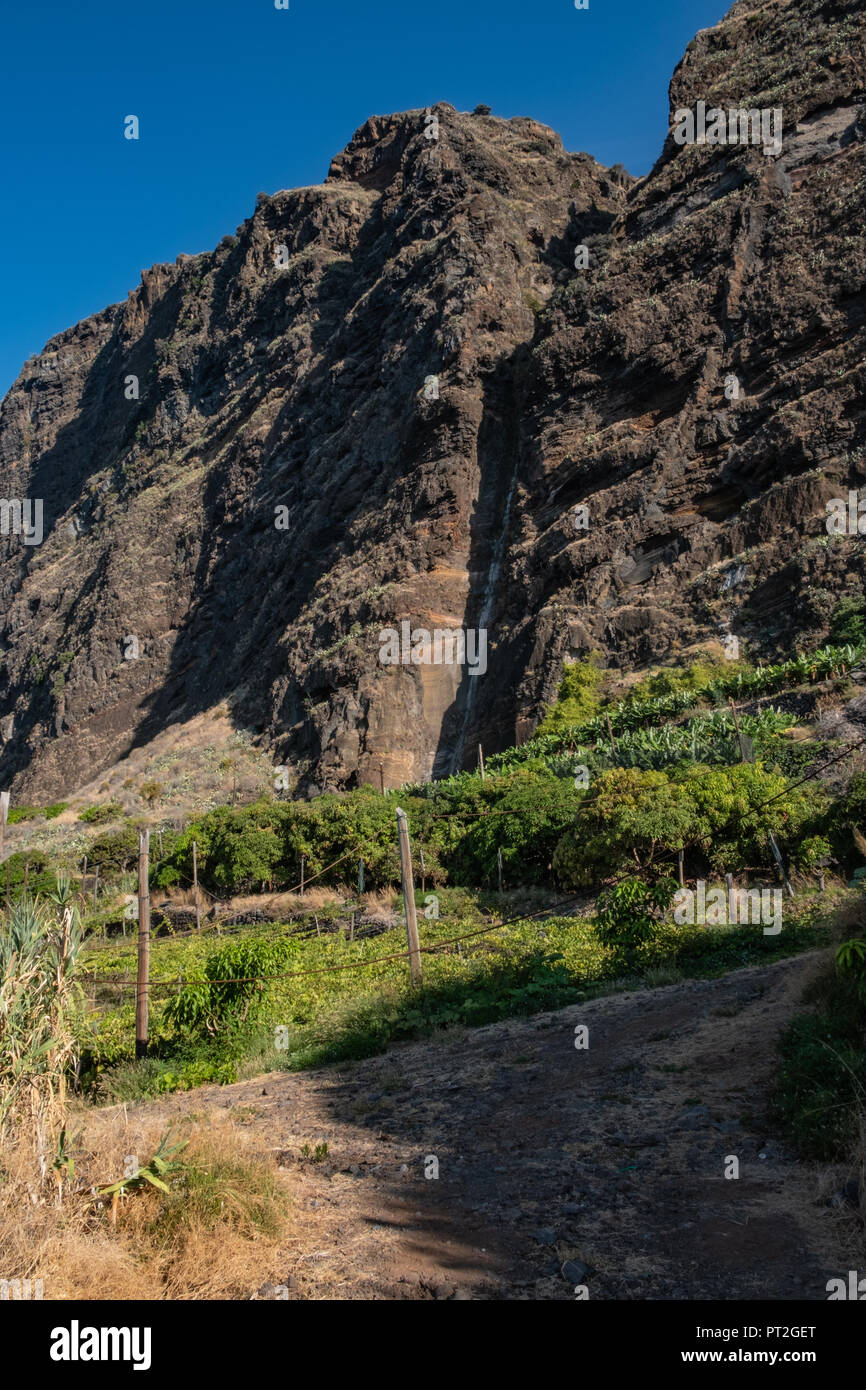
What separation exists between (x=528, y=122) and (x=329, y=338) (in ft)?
74.1

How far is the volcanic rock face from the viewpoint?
31828 millimetres

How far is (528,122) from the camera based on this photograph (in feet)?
214

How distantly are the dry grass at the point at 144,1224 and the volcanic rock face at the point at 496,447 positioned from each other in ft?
79.2

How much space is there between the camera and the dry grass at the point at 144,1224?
191 inches

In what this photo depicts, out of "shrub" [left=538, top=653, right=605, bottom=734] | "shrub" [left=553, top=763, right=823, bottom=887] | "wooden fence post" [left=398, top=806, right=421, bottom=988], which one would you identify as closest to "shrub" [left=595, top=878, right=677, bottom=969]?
"shrub" [left=553, top=763, right=823, bottom=887]

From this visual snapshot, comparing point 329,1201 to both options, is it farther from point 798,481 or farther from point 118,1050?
point 798,481

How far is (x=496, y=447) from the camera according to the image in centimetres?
4369

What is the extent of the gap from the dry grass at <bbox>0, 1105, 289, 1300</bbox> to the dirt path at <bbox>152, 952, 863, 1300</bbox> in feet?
0.89

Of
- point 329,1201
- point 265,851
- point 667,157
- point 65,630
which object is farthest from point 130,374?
point 329,1201

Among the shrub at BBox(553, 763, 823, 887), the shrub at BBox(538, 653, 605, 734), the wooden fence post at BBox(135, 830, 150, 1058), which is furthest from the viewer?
the shrub at BBox(538, 653, 605, 734)

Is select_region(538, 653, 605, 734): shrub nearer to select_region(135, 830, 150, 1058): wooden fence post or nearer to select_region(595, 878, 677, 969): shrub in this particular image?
select_region(595, 878, 677, 969): shrub

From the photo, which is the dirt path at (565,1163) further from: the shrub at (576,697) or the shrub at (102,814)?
the shrub at (102,814)

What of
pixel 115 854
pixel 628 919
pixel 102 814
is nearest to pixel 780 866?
pixel 628 919

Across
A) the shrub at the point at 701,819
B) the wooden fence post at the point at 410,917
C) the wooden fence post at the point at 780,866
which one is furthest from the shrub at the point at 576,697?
the wooden fence post at the point at 410,917
